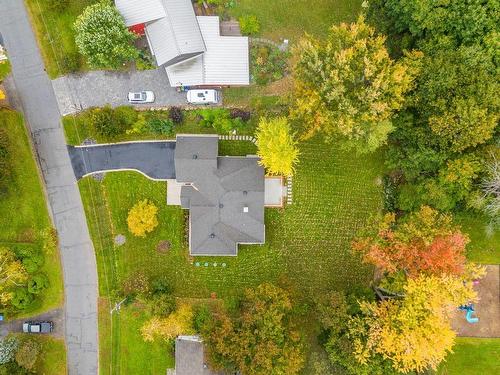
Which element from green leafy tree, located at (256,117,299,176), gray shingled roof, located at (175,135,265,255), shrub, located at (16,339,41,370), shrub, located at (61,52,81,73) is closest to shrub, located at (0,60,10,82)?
shrub, located at (61,52,81,73)

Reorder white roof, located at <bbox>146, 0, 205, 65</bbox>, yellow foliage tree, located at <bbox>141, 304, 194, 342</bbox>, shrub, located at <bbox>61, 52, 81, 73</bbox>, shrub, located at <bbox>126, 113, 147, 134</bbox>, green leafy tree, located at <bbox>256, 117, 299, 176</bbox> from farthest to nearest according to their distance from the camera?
shrub, located at <bbox>61, 52, 81, 73</bbox>, shrub, located at <bbox>126, 113, 147, 134</bbox>, yellow foliage tree, located at <bbox>141, 304, 194, 342</bbox>, white roof, located at <bbox>146, 0, 205, 65</bbox>, green leafy tree, located at <bbox>256, 117, 299, 176</bbox>

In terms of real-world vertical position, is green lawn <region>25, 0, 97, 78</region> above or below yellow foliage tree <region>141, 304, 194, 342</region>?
above

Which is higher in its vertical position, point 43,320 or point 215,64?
point 215,64

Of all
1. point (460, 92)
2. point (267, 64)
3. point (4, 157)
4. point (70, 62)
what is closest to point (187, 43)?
point (267, 64)

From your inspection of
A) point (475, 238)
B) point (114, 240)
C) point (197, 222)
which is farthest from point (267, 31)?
point (475, 238)

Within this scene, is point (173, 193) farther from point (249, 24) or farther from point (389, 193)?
point (389, 193)

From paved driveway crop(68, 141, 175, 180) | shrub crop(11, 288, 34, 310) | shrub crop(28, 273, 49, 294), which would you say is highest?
paved driveway crop(68, 141, 175, 180)

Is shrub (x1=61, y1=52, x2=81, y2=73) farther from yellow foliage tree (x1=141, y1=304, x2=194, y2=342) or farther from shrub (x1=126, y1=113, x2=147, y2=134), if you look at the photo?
yellow foliage tree (x1=141, y1=304, x2=194, y2=342)
